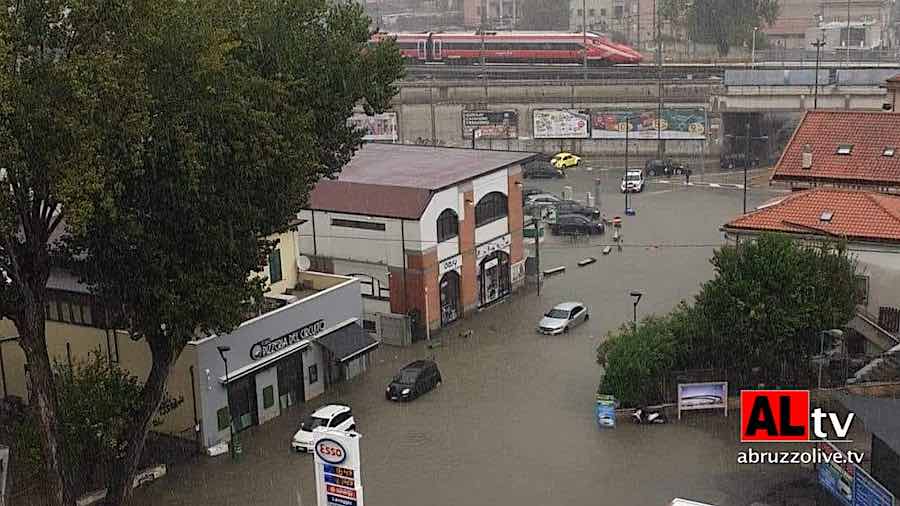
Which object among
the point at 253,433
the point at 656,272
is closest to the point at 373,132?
the point at 656,272

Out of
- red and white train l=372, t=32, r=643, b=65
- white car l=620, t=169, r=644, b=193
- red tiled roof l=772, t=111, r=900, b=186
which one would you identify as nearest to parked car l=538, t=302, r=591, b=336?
red tiled roof l=772, t=111, r=900, b=186

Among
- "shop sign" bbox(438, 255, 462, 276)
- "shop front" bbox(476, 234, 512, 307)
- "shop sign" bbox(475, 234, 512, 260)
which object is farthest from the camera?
"shop front" bbox(476, 234, 512, 307)

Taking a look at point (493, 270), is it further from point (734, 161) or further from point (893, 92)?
point (734, 161)

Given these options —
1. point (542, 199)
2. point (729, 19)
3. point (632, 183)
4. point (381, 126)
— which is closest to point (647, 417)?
point (542, 199)

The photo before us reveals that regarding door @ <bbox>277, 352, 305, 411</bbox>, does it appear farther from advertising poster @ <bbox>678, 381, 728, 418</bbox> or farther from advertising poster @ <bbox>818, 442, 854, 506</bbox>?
advertising poster @ <bbox>818, 442, 854, 506</bbox>

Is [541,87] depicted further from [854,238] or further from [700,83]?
[854,238]
